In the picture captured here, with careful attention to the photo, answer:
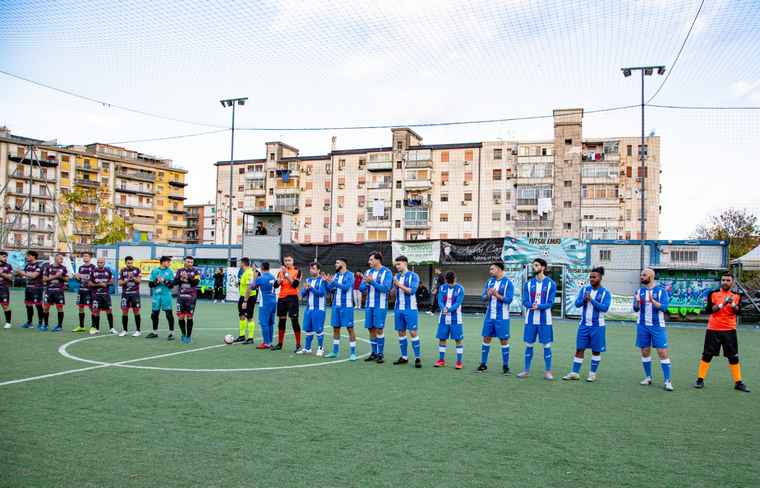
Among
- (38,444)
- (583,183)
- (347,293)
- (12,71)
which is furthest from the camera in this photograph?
(583,183)

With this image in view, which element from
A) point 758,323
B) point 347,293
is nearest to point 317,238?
point 758,323

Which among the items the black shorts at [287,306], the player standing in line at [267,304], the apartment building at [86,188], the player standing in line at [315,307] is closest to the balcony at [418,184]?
the apartment building at [86,188]

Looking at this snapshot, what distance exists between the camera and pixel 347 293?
12414 millimetres

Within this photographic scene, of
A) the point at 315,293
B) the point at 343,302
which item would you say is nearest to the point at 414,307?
the point at 343,302

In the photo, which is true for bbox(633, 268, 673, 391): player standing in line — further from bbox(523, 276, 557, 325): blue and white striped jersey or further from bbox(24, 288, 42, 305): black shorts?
bbox(24, 288, 42, 305): black shorts

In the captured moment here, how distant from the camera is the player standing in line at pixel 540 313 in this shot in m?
10.8

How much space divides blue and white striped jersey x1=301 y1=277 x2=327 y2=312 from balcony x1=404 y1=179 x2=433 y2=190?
66.9 meters

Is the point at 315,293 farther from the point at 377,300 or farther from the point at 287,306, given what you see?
the point at 377,300

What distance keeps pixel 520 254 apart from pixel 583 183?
1890 inches

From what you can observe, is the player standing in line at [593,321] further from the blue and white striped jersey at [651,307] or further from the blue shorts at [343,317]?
the blue shorts at [343,317]

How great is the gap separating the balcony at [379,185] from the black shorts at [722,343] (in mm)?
71365

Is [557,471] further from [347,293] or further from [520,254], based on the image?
[520,254]

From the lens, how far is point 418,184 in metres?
79.4

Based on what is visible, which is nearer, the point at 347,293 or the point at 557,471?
the point at 557,471
